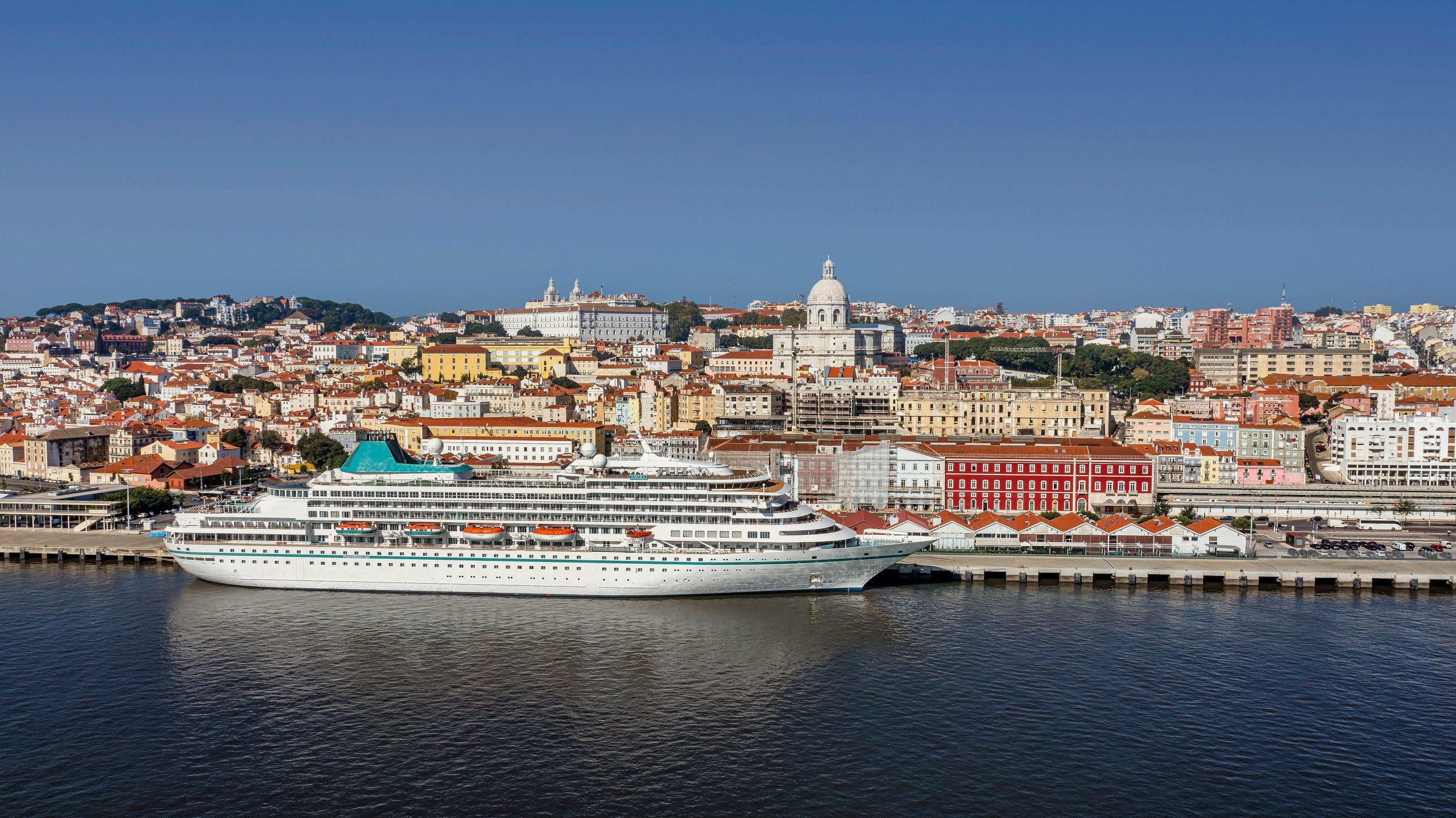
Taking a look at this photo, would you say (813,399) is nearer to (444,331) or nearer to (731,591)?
(731,591)

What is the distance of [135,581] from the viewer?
23594 millimetres

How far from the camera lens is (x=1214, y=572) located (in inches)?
936

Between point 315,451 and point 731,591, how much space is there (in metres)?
24.5

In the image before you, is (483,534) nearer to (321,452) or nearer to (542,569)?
(542,569)

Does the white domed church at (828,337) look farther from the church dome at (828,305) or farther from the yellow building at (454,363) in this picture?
the yellow building at (454,363)

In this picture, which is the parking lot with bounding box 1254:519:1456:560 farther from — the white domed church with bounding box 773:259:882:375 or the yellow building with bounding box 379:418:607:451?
the white domed church with bounding box 773:259:882:375

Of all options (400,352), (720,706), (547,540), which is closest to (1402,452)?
(547,540)

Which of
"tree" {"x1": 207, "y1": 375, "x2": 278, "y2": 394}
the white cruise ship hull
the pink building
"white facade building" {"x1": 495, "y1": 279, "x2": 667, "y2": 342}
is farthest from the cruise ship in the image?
"white facade building" {"x1": 495, "y1": 279, "x2": 667, "y2": 342}

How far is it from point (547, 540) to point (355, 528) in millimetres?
3749

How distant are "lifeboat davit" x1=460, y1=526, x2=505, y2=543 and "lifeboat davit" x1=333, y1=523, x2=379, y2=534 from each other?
175 cm

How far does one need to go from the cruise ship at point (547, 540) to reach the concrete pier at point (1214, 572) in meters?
2.32

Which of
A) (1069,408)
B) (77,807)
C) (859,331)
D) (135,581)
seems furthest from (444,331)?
(77,807)

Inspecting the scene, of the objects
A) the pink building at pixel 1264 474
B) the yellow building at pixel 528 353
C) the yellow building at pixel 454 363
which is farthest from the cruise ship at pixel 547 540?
the yellow building at pixel 454 363

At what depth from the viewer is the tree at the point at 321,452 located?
4035 cm
